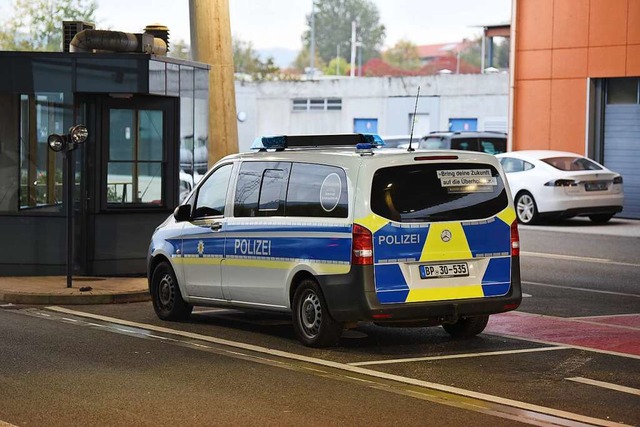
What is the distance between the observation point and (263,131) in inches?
3103

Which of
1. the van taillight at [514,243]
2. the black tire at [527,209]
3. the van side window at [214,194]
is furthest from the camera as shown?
the black tire at [527,209]

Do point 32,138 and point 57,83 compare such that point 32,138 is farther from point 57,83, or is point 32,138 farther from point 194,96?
point 194,96

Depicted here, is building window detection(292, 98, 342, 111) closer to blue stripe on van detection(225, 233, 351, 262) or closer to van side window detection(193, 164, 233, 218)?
van side window detection(193, 164, 233, 218)

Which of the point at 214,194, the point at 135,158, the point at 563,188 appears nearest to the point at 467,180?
the point at 214,194

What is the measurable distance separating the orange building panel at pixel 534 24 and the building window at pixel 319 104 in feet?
140

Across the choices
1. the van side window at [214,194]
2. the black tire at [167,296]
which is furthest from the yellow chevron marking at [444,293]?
the black tire at [167,296]

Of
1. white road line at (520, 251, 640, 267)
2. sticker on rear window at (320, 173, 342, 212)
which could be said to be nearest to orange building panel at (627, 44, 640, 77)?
white road line at (520, 251, 640, 267)

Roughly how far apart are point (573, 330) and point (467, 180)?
2311 millimetres

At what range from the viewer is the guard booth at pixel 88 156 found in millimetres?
17469

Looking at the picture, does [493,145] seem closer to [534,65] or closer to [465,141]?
[465,141]

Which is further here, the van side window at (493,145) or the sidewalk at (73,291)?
the van side window at (493,145)

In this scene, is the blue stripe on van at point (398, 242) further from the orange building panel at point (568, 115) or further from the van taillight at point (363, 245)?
the orange building panel at point (568, 115)

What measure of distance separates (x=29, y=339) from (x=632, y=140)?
21060mm

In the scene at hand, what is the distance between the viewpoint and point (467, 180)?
38.0 feet
